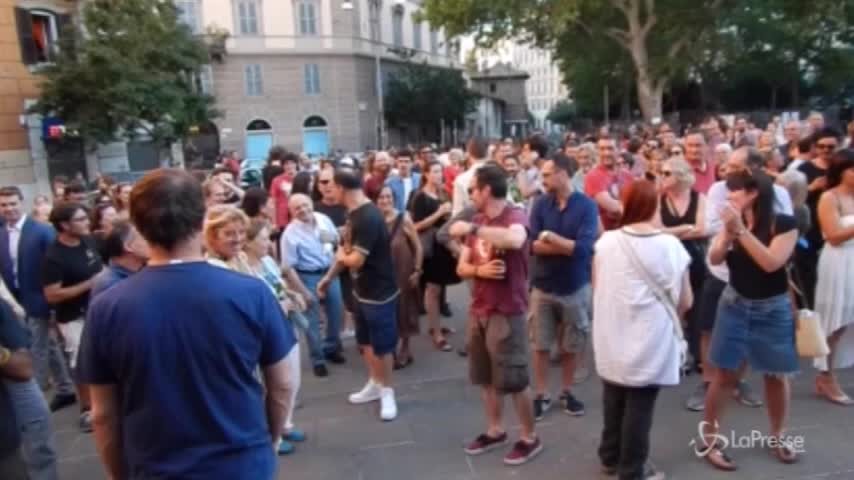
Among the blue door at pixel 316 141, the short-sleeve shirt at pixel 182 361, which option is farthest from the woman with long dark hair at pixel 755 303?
the blue door at pixel 316 141

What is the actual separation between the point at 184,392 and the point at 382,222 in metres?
2.90

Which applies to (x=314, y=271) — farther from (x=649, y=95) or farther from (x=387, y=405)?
(x=649, y=95)

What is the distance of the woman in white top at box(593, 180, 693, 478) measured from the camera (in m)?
3.34

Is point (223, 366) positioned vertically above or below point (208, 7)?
below

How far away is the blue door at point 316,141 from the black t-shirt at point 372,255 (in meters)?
35.7

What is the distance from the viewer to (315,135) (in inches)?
1567

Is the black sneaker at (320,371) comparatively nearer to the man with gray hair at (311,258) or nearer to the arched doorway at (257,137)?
the man with gray hair at (311,258)

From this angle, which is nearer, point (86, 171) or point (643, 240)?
point (643, 240)

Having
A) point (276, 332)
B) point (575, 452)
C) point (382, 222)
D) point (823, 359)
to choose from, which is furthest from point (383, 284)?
point (823, 359)

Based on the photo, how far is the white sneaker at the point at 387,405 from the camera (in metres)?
4.84

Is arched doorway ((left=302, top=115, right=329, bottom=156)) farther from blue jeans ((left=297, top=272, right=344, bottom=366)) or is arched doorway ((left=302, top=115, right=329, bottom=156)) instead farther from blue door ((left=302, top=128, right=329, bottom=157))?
blue jeans ((left=297, top=272, right=344, bottom=366))

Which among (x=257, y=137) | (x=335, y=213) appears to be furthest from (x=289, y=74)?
(x=335, y=213)

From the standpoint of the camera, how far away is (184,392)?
2002mm

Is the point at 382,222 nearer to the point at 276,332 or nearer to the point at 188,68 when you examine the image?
the point at 276,332
